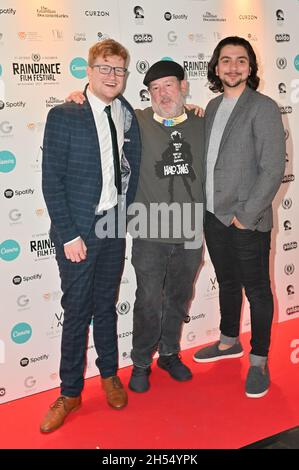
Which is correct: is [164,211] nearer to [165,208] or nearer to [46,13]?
[165,208]

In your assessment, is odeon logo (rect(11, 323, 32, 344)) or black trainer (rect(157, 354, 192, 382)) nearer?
odeon logo (rect(11, 323, 32, 344))

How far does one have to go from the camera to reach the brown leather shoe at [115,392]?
2.73 m

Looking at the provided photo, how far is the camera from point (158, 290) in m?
2.80

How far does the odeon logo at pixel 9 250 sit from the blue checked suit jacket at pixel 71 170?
369 millimetres

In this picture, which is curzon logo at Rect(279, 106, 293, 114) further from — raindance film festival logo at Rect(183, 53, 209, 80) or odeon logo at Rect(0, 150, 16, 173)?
Result: odeon logo at Rect(0, 150, 16, 173)

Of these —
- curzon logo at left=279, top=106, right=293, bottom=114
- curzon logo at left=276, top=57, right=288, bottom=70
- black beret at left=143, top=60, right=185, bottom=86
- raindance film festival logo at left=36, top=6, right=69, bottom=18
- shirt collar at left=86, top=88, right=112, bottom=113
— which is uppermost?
raindance film festival logo at left=36, top=6, right=69, bottom=18

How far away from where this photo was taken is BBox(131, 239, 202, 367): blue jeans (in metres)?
2.76

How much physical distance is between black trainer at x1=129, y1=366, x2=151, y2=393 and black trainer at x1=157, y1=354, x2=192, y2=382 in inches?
7.1

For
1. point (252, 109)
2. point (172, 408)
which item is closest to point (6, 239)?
point (172, 408)

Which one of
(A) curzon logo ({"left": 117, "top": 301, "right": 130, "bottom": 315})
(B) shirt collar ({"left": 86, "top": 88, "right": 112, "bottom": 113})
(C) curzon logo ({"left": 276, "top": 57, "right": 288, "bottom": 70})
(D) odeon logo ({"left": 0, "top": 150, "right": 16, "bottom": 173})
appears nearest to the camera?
(B) shirt collar ({"left": 86, "top": 88, "right": 112, "bottom": 113})

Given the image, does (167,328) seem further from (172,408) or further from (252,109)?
(252,109)

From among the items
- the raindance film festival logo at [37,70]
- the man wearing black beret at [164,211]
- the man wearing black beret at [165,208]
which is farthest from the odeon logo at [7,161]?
the man wearing black beret at [165,208]

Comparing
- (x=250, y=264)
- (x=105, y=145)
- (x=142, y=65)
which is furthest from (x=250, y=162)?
(x=142, y=65)

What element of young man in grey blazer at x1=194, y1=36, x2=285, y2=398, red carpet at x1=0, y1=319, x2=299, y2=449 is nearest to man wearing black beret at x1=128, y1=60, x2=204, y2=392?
young man in grey blazer at x1=194, y1=36, x2=285, y2=398
